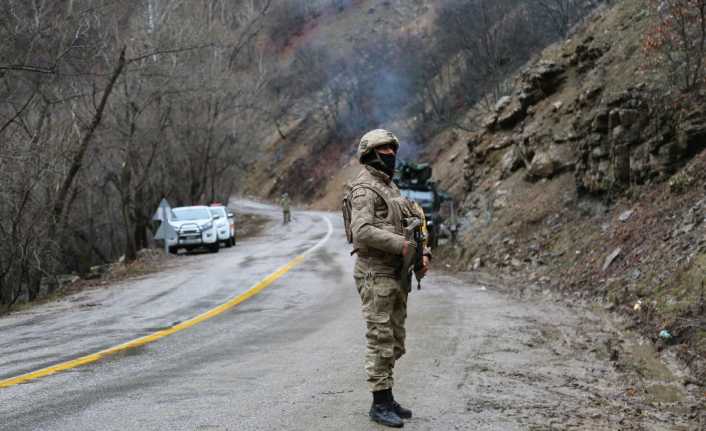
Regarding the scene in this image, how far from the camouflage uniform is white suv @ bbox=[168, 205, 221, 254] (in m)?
22.7

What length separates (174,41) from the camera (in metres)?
29.7

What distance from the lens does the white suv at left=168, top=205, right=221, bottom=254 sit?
1075 inches

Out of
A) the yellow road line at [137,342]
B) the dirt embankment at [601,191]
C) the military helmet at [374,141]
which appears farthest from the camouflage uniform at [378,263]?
the dirt embankment at [601,191]

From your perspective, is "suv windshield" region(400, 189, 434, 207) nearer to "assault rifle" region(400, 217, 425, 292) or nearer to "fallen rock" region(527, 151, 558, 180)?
"fallen rock" region(527, 151, 558, 180)

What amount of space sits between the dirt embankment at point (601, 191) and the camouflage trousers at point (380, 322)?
372 cm

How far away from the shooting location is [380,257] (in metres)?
5.23

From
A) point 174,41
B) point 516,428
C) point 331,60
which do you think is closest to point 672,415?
point 516,428

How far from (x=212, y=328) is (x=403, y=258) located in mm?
5663

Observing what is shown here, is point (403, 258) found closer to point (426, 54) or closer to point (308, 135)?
point (426, 54)

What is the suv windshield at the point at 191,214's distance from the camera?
28.0 metres

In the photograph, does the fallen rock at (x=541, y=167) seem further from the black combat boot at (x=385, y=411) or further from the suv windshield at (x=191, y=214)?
the black combat boot at (x=385, y=411)

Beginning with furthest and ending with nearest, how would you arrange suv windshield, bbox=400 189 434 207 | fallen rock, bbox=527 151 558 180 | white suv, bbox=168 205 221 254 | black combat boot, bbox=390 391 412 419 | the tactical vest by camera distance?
white suv, bbox=168 205 221 254 → suv windshield, bbox=400 189 434 207 → fallen rock, bbox=527 151 558 180 → black combat boot, bbox=390 391 412 419 → the tactical vest

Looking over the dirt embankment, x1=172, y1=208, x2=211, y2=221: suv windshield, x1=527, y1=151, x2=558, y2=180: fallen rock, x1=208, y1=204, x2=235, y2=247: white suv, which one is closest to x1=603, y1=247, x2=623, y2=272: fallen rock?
the dirt embankment

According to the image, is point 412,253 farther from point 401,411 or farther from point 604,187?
point 604,187
